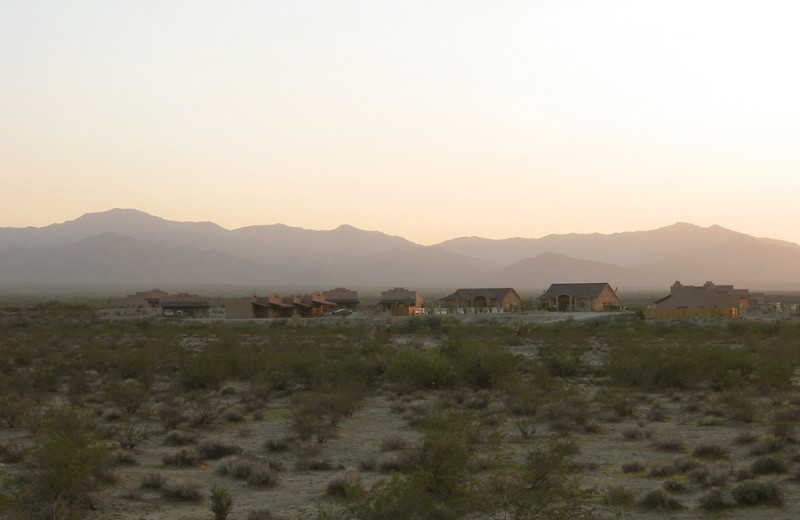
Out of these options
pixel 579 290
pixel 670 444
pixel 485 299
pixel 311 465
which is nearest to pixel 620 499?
pixel 670 444

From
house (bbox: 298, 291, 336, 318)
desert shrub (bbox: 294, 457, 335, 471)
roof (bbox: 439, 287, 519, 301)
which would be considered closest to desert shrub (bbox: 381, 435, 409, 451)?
desert shrub (bbox: 294, 457, 335, 471)

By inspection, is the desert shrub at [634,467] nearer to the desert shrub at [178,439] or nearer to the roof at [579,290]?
the desert shrub at [178,439]

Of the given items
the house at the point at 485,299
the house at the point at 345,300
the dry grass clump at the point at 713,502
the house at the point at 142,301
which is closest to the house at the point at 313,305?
the house at the point at 345,300

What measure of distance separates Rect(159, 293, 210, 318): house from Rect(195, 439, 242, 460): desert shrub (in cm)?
6652

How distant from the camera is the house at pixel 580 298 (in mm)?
76750

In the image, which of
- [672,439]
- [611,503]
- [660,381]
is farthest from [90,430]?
[660,381]

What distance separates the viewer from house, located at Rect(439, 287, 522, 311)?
267ft

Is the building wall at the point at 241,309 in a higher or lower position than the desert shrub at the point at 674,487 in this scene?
higher

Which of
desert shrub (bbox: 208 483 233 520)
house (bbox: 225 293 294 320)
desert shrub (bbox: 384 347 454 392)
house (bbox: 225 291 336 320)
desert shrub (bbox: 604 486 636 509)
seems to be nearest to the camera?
desert shrub (bbox: 208 483 233 520)

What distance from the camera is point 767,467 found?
1278 cm

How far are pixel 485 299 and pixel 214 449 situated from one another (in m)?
69.1

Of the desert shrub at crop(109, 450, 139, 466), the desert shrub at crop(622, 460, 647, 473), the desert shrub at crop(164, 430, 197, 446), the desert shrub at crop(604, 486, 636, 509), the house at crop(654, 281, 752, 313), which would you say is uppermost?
the house at crop(654, 281, 752, 313)

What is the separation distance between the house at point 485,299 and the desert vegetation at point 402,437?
47.5m

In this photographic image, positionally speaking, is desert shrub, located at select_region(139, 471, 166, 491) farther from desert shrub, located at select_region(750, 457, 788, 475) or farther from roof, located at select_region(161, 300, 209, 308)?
roof, located at select_region(161, 300, 209, 308)
